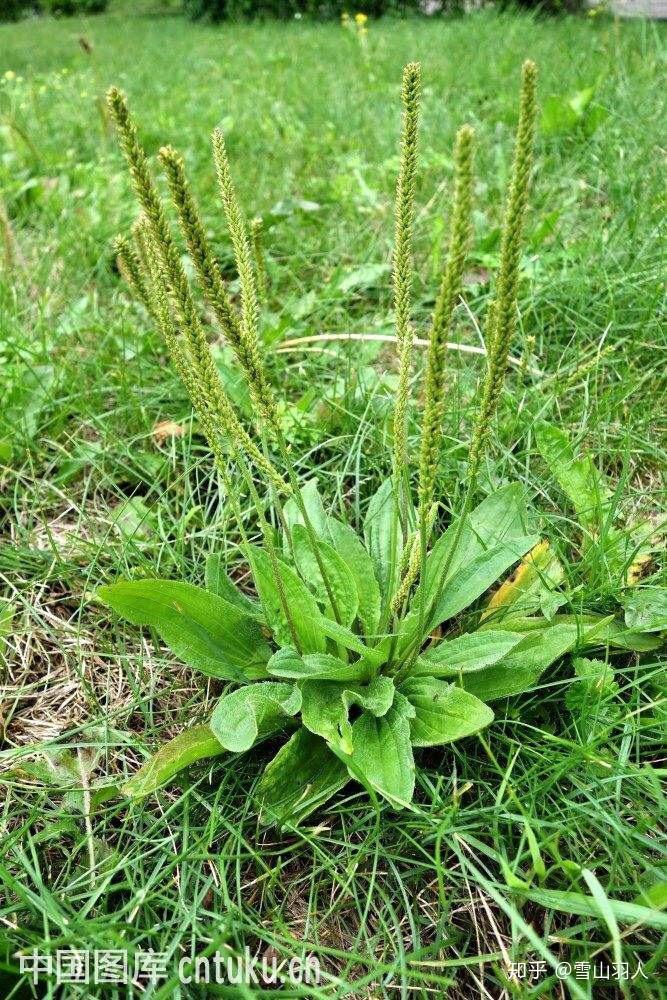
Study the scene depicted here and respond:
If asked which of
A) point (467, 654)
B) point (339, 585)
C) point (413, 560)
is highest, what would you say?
point (413, 560)

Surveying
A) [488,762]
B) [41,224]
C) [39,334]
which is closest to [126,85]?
[41,224]

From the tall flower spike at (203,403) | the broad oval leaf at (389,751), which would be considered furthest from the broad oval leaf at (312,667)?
the tall flower spike at (203,403)

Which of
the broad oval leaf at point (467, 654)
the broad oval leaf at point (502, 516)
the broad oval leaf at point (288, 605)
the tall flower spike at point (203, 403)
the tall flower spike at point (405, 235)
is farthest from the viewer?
the broad oval leaf at point (502, 516)

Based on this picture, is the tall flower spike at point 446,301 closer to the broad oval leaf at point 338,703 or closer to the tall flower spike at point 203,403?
the tall flower spike at point 203,403

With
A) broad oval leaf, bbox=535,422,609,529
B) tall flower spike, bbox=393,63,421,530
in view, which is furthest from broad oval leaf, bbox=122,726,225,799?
broad oval leaf, bbox=535,422,609,529

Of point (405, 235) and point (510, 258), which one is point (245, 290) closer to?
point (405, 235)

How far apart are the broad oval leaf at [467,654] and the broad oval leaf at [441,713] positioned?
1.4 inches

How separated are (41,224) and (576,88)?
11.7ft

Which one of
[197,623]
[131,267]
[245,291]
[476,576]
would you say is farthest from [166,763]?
[131,267]

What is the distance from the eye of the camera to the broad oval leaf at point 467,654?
189 cm

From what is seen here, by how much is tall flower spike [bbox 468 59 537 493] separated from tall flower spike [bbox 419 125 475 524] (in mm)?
76

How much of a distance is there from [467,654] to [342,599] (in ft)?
1.33

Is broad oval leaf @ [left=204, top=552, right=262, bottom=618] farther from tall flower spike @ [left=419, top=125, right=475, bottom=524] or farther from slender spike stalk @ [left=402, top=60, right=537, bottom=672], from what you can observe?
slender spike stalk @ [left=402, top=60, right=537, bottom=672]

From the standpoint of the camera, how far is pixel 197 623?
211 centimetres
